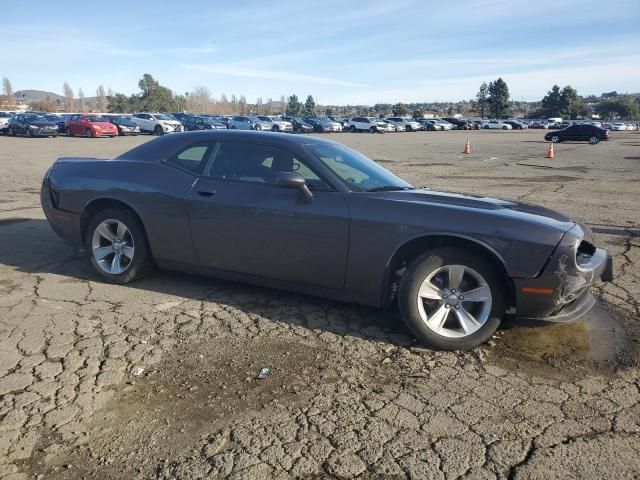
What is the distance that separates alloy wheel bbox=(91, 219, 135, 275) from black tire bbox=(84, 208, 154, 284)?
30 millimetres

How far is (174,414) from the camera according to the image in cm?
292

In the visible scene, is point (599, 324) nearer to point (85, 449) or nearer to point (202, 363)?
point (202, 363)

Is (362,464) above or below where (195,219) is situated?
below

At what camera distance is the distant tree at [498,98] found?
115 metres

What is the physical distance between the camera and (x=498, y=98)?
116 meters

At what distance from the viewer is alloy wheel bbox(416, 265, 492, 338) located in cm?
374

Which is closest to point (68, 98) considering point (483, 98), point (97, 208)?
point (483, 98)

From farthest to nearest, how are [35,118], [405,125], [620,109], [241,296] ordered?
1. [620,109]
2. [405,125]
3. [35,118]
4. [241,296]

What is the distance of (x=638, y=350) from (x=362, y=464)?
2537mm

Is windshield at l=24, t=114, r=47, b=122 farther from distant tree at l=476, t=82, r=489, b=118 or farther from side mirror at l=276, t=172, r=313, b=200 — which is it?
distant tree at l=476, t=82, r=489, b=118

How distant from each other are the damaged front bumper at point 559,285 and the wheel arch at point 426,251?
0.11m

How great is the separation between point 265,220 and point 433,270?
141 cm

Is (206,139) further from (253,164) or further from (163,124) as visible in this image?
(163,124)

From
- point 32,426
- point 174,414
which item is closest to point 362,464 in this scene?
point 174,414
